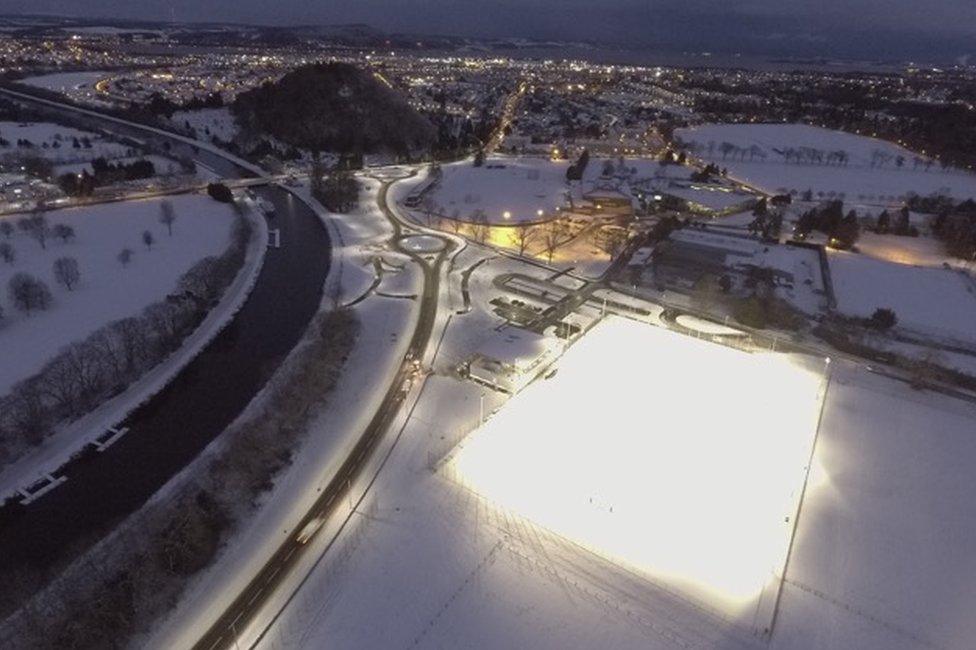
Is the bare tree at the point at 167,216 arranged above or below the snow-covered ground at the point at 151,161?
below

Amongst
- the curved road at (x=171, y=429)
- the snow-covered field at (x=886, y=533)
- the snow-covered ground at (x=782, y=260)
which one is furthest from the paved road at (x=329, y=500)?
the snow-covered ground at (x=782, y=260)

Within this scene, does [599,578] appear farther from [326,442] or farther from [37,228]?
[37,228]

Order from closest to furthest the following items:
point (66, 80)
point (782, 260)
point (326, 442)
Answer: point (326, 442) → point (782, 260) → point (66, 80)

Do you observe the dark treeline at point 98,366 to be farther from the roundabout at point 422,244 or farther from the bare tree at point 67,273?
the roundabout at point 422,244

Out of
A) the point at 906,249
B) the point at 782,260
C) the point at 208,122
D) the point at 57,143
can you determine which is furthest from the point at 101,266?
the point at 906,249

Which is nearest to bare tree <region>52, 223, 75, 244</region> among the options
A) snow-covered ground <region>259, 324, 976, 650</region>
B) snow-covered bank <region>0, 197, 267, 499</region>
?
snow-covered bank <region>0, 197, 267, 499</region>

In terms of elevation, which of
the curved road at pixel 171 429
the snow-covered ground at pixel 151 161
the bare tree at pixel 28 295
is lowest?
→ the curved road at pixel 171 429
